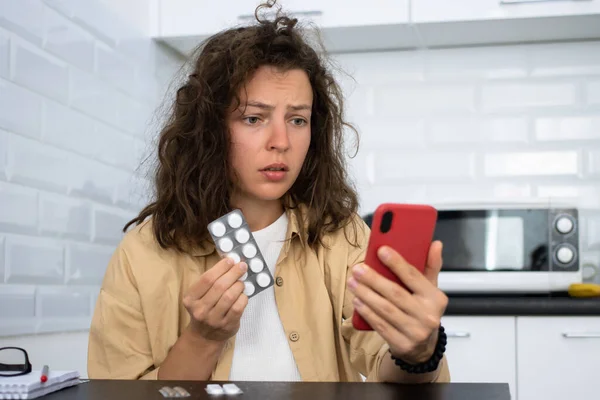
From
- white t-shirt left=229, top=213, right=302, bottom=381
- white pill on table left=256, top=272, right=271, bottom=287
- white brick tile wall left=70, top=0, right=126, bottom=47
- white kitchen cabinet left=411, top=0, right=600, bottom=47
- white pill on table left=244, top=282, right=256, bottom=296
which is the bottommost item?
white t-shirt left=229, top=213, right=302, bottom=381

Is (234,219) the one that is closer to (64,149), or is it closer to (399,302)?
(399,302)

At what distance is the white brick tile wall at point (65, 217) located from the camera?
193 centimetres

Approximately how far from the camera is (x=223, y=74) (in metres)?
1.52

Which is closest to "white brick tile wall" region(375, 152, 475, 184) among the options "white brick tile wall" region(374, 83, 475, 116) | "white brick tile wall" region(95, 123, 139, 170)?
"white brick tile wall" region(374, 83, 475, 116)

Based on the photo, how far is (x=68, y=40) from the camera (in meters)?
2.08

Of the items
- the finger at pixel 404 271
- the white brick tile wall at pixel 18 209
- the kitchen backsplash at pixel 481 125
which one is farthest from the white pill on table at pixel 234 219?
the kitchen backsplash at pixel 481 125

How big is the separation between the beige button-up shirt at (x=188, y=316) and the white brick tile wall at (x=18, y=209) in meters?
0.38

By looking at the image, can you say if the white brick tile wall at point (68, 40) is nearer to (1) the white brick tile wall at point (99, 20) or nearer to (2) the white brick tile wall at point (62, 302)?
(1) the white brick tile wall at point (99, 20)

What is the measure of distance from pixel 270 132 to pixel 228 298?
342mm

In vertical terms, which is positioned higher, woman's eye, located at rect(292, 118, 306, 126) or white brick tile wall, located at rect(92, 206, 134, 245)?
woman's eye, located at rect(292, 118, 306, 126)

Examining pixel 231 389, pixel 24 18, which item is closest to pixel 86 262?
pixel 24 18

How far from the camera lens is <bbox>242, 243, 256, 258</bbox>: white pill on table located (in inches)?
47.0

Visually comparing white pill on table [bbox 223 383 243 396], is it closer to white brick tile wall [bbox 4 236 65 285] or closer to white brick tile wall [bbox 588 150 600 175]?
white brick tile wall [bbox 4 236 65 285]

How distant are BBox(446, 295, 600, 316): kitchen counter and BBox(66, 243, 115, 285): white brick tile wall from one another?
37.3 inches
